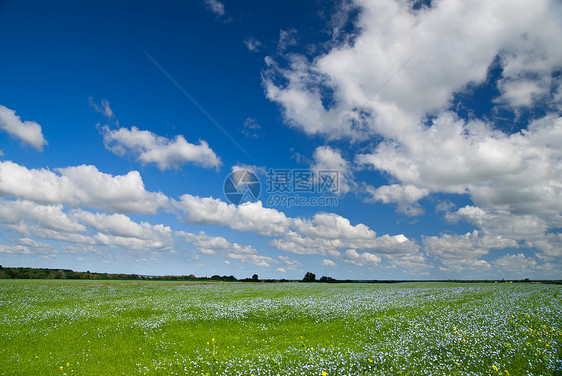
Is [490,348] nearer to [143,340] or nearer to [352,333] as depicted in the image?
[352,333]

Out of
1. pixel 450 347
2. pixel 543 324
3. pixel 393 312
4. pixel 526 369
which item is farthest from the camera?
pixel 393 312

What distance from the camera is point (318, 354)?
1476cm

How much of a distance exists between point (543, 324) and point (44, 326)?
3292 cm

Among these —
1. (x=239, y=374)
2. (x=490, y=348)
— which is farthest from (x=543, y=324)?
(x=239, y=374)

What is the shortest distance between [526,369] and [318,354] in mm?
8851

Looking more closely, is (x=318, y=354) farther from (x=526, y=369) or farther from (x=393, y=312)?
(x=393, y=312)

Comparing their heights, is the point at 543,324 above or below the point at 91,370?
above

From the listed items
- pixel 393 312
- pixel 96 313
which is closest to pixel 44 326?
pixel 96 313

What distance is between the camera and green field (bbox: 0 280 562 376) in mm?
13281

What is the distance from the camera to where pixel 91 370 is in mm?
13570

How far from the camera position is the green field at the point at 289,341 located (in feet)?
43.6

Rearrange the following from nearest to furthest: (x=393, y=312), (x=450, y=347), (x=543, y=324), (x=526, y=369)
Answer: (x=526, y=369), (x=450, y=347), (x=543, y=324), (x=393, y=312)

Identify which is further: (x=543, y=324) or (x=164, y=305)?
(x=164, y=305)

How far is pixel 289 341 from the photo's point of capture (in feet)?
56.0
